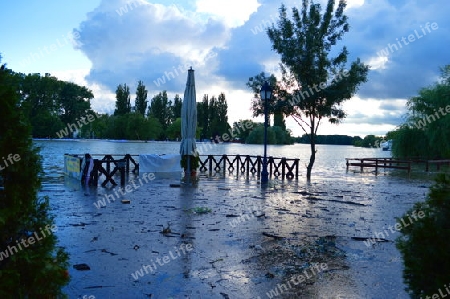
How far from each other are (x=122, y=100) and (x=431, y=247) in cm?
11848

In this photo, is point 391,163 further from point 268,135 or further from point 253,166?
point 268,135

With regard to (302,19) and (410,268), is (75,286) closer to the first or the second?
(410,268)

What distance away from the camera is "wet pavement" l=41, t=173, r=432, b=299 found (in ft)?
14.4

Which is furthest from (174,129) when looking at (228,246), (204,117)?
(228,246)

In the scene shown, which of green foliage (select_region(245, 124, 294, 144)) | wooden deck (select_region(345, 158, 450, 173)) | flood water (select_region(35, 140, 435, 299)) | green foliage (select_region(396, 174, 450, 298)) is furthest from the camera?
green foliage (select_region(245, 124, 294, 144))

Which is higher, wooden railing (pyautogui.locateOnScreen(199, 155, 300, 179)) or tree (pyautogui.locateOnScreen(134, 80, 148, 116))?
tree (pyautogui.locateOnScreen(134, 80, 148, 116))

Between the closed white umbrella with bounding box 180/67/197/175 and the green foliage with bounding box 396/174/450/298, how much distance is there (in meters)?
15.4

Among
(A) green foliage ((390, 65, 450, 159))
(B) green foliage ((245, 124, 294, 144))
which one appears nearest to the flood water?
(A) green foliage ((390, 65, 450, 159))

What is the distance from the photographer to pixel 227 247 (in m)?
6.05

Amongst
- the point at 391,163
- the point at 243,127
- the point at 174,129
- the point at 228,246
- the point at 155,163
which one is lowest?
the point at 228,246

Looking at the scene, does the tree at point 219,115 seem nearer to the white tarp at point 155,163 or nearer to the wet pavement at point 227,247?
the white tarp at point 155,163

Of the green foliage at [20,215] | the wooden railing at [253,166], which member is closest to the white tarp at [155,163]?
the wooden railing at [253,166]

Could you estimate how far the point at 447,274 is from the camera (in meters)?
2.34

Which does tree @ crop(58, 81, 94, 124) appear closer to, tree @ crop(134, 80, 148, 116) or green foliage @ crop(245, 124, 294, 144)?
tree @ crop(134, 80, 148, 116)
